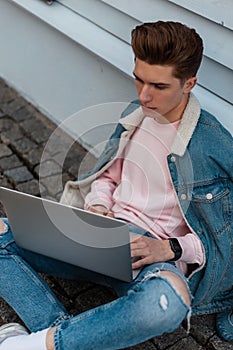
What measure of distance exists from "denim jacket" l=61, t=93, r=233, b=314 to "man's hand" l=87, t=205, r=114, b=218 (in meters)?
0.28

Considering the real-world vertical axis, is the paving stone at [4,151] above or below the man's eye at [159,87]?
below

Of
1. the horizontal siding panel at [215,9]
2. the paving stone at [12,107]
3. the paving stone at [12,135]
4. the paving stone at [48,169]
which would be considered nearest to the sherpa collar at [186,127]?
the horizontal siding panel at [215,9]

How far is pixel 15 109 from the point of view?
4164 millimetres

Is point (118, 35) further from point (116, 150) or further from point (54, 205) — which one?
point (54, 205)

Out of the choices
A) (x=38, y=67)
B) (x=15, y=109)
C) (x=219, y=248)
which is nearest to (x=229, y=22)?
(x=219, y=248)

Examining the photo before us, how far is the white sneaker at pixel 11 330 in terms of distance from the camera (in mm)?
2480

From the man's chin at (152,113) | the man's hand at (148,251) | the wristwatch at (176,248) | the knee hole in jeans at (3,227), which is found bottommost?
the knee hole in jeans at (3,227)

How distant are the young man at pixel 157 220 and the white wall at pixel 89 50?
37 cm

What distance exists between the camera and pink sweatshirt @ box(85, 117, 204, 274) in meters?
Answer: 2.53

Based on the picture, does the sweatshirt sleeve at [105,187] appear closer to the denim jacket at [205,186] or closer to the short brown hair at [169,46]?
the denim jacket at [205,186]

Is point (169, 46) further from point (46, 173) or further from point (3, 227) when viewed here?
point (46, 173)

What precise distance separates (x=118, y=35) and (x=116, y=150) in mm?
823

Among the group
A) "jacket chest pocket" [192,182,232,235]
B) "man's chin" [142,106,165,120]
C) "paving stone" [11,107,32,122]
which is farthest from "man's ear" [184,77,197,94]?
"paving stone" [11,107,32,122]

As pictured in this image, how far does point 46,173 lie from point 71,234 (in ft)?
4.14
